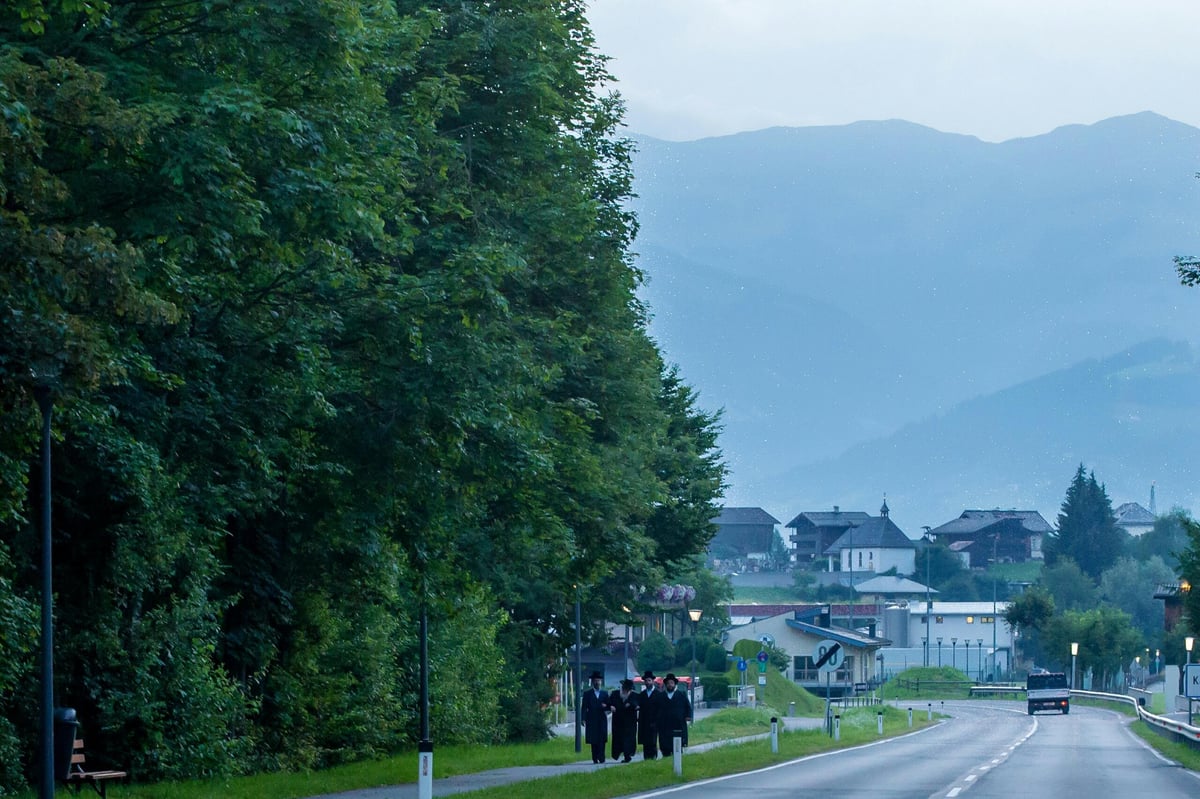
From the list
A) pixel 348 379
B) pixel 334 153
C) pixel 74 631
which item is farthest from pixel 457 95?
pixel 74 631

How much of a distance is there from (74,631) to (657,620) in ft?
263

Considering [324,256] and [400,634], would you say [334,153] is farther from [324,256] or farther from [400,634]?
[400,634]

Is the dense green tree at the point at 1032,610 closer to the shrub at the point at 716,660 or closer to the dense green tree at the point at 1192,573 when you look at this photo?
the shrub at the point at 716,660

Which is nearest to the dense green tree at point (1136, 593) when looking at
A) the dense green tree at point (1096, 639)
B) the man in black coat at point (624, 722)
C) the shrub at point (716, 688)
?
the dense green tree at point (1096, 639)

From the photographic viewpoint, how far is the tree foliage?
1502 cm

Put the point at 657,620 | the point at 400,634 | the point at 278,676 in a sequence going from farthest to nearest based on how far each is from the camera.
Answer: the point at 657,620 → the point at 400,634 → the point at 278,676

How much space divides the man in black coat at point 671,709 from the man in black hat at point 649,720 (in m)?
0.12

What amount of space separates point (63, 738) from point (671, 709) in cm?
1680

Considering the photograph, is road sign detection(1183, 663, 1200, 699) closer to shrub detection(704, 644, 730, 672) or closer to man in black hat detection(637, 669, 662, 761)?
man in black hat detection(637, 669, 662, 761)

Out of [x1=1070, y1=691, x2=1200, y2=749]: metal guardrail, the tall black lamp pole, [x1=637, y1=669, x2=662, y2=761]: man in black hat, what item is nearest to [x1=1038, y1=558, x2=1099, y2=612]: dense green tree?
[x1=1070, y1=691, x2=1200, y2=749]: metal guardrail

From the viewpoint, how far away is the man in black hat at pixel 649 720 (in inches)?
1233

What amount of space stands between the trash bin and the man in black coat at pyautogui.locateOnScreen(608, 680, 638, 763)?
1659 cm

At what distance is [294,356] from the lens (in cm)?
1902

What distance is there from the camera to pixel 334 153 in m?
17.3
